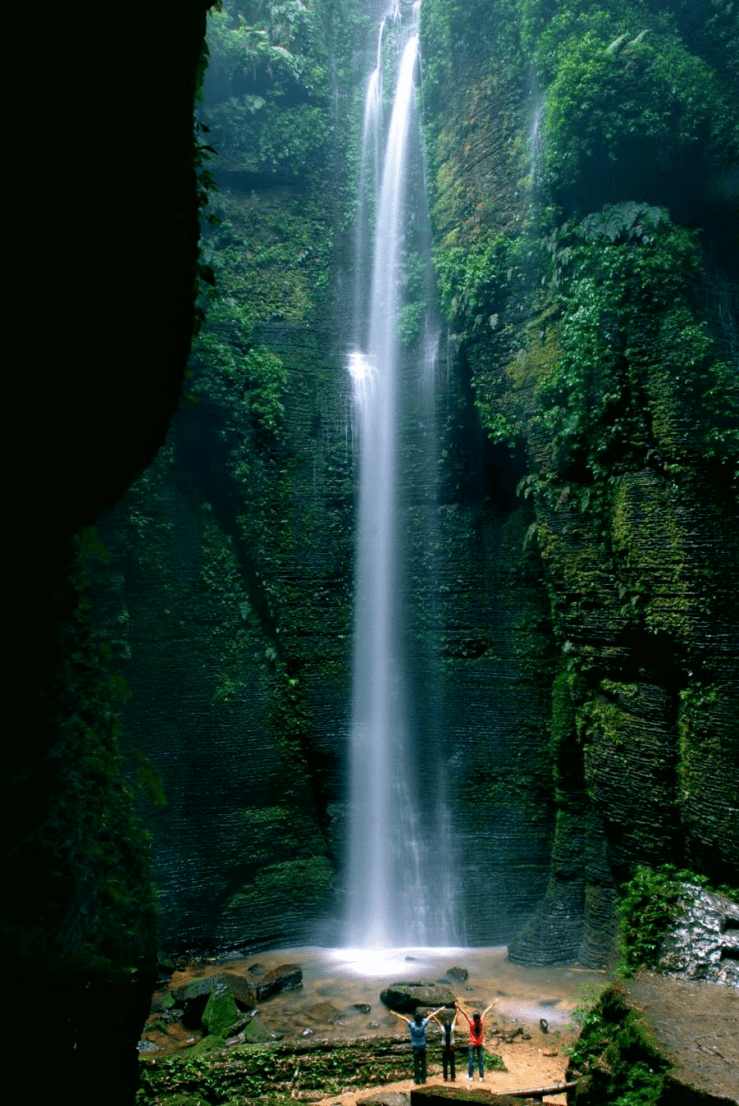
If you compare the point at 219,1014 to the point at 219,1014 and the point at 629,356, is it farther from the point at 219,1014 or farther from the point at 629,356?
the point at 629,356

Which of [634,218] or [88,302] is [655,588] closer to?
[634,218]

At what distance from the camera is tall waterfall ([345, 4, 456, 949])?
11453mm

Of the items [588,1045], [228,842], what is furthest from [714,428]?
[228,842]

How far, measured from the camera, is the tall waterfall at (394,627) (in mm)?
11453

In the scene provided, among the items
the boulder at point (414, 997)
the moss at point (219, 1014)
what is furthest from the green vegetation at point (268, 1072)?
the boulder at point (414, 997)

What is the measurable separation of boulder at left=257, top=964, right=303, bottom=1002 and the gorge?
1515mm

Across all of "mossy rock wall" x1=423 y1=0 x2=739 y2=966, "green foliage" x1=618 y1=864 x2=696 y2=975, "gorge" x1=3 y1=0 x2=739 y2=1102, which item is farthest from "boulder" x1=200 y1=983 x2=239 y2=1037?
"green foliage" x1=618 y1=864 x2=696 y2=975

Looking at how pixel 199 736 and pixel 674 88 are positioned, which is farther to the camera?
pixel 199 736

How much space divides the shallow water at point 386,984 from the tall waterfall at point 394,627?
674 mm

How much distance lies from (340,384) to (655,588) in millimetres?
7406

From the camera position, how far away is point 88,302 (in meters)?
3.07

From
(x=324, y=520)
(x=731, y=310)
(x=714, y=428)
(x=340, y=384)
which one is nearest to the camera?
(x=714, y=428)

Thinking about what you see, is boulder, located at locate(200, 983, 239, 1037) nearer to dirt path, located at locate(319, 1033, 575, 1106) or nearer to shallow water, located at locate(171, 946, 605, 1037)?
shallow water, located at locate(171, 946, 605, 1037)

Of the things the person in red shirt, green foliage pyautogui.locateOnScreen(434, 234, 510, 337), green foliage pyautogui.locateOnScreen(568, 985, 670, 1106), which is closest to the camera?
green foliage pyautogui.locateOnScreen(568, 985, 670, 1106)
